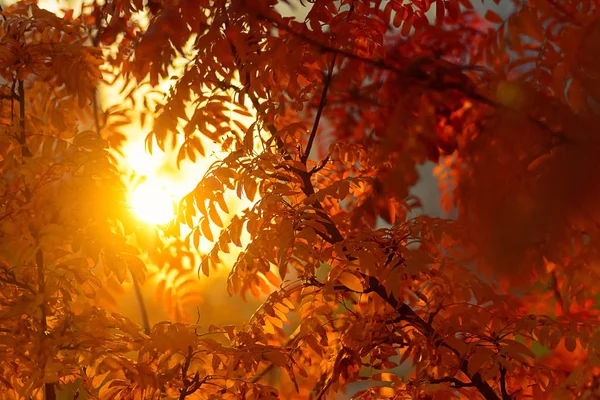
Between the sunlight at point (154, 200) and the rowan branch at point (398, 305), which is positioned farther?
the sunlight at point (154, 200)

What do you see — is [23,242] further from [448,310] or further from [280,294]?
[448,310]

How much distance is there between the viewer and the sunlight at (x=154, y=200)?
3137mm

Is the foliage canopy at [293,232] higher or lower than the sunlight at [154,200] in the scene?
lower

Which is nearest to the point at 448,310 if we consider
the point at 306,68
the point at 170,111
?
the point at 306,68

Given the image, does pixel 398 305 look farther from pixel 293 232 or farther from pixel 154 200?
pixel 154 200

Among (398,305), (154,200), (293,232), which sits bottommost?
(398,305)

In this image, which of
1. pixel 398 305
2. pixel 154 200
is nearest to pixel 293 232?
pixel 398 305

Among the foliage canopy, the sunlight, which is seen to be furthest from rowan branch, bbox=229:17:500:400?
the sunlight

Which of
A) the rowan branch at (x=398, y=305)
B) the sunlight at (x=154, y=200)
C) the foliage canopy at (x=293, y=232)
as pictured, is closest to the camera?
the foliage canopy at (x=293, y=232)

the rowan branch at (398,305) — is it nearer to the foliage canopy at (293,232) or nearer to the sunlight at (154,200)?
the foliage canopy at (293,232)

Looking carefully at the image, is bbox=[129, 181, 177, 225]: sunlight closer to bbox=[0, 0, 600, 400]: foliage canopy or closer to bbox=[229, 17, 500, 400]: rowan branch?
bbox=[0, 0, 600, 400]: foliage canopy

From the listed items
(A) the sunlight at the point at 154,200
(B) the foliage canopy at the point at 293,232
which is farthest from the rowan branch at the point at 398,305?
(A) the sunlight at the point at 154,200

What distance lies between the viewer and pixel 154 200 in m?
3.23

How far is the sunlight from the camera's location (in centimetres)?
314
